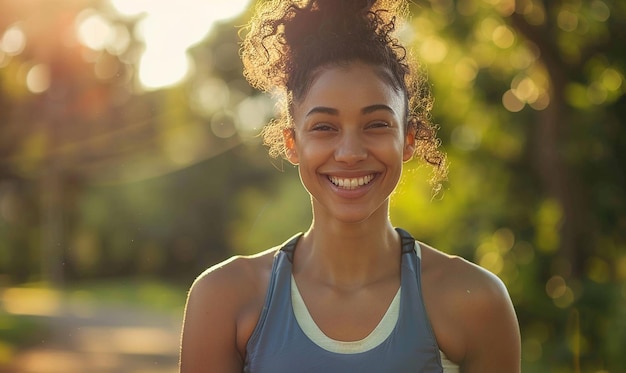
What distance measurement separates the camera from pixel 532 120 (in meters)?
9.24

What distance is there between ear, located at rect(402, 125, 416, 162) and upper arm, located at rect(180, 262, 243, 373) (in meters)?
0.60

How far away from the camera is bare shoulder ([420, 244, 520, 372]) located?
2590 millimetres

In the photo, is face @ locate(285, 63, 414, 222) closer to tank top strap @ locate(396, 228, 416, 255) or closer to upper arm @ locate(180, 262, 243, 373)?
tank top strap @ locate(396, 228, 416, 255)

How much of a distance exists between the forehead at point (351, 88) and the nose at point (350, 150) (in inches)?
3.1

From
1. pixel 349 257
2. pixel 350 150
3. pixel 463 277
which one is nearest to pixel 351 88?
pixel 350 150

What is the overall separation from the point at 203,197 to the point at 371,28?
92.1 ft

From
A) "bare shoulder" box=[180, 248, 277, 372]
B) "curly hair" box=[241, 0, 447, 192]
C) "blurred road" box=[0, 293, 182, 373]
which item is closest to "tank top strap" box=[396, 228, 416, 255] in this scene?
"curly hair" box=[241, 0, 447, 192]

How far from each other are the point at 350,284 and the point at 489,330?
39cm

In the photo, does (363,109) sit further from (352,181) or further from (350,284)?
(350,284)

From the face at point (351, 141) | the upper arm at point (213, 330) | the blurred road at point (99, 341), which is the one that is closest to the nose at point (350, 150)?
the face at point (351, 141)

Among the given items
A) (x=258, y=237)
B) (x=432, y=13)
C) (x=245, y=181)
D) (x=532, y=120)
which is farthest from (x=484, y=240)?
(x=245, y=181)

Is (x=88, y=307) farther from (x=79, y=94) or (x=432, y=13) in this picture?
(x=432, y=13)

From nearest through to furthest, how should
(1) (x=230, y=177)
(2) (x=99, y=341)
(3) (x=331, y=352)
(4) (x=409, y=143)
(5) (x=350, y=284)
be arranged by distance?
(3) (x=331, y=352) < (5) (x=350, y=284) < (4) (x=409, y=143) < (2) (x=99, y=341) < (1) (x=230, y=177)

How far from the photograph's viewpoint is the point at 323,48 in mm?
2703
